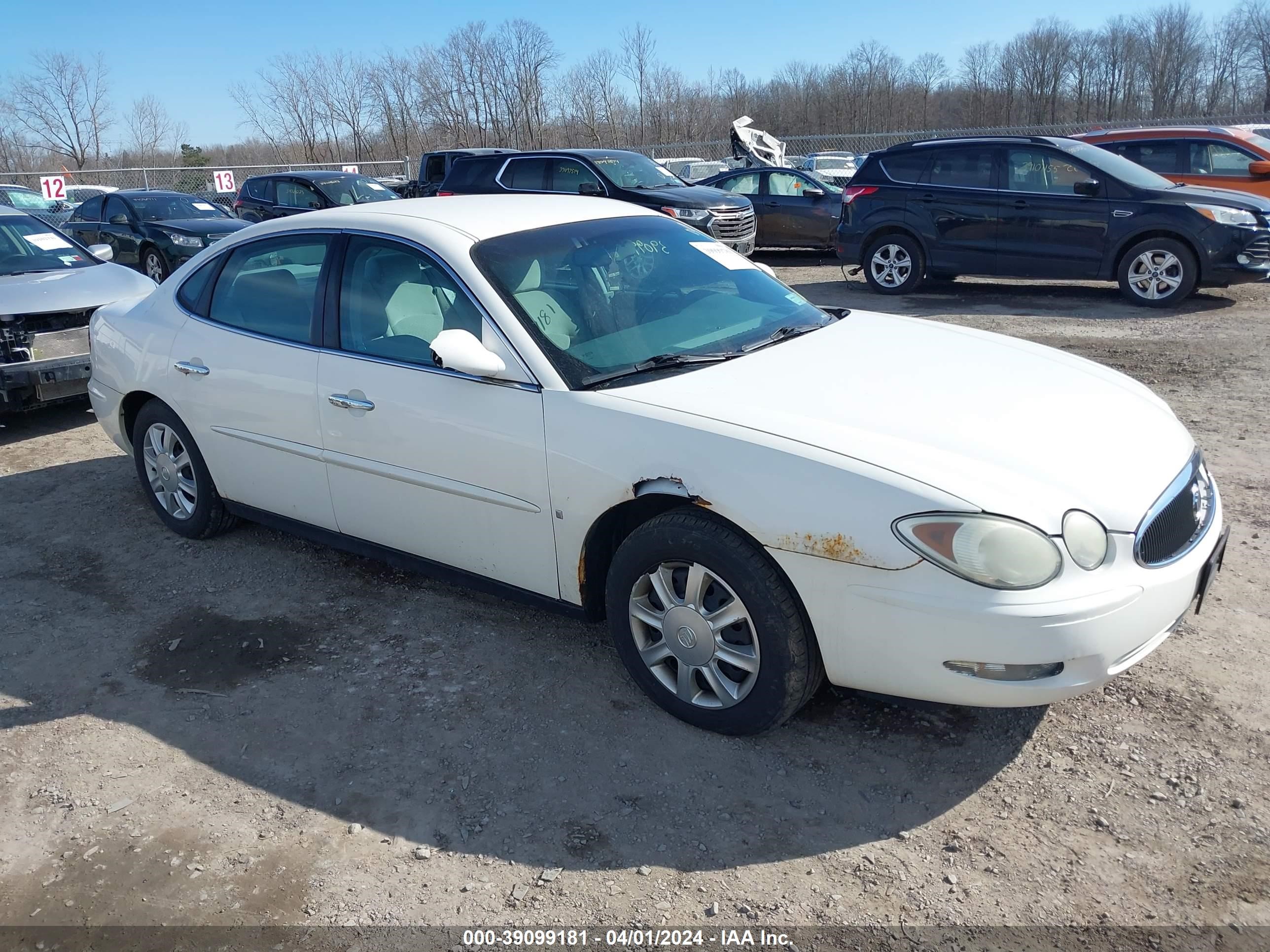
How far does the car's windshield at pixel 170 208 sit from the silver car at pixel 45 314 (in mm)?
7640

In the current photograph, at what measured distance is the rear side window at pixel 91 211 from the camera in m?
16.2

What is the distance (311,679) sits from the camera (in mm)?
3863

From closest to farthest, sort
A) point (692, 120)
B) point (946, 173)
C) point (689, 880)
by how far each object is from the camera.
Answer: point (689, 880) → point (946, 173) → point (692, 120)

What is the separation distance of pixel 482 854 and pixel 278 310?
2672mm

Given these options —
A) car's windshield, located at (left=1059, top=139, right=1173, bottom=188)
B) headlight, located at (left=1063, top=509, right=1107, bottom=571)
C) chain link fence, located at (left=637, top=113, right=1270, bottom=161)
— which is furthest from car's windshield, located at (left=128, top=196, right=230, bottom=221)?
chain link fence, located at (left=637, top=113, right=1270, bottom=161)

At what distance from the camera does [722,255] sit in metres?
4.46

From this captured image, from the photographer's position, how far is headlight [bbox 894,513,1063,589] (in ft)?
8.81

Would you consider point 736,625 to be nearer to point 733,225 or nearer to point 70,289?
point 70,289

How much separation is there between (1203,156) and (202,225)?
14.1 m

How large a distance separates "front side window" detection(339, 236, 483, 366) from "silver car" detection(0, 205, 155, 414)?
4010 mm

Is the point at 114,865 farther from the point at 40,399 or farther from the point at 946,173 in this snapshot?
the point at 946,173

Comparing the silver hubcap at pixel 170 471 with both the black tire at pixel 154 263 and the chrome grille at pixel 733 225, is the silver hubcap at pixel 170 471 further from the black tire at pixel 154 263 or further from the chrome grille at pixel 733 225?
the black tire at pixel 154 263

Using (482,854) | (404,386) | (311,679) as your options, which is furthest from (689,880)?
(404,386)

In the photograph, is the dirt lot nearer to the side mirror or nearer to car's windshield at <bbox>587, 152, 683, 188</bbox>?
the side mirror
